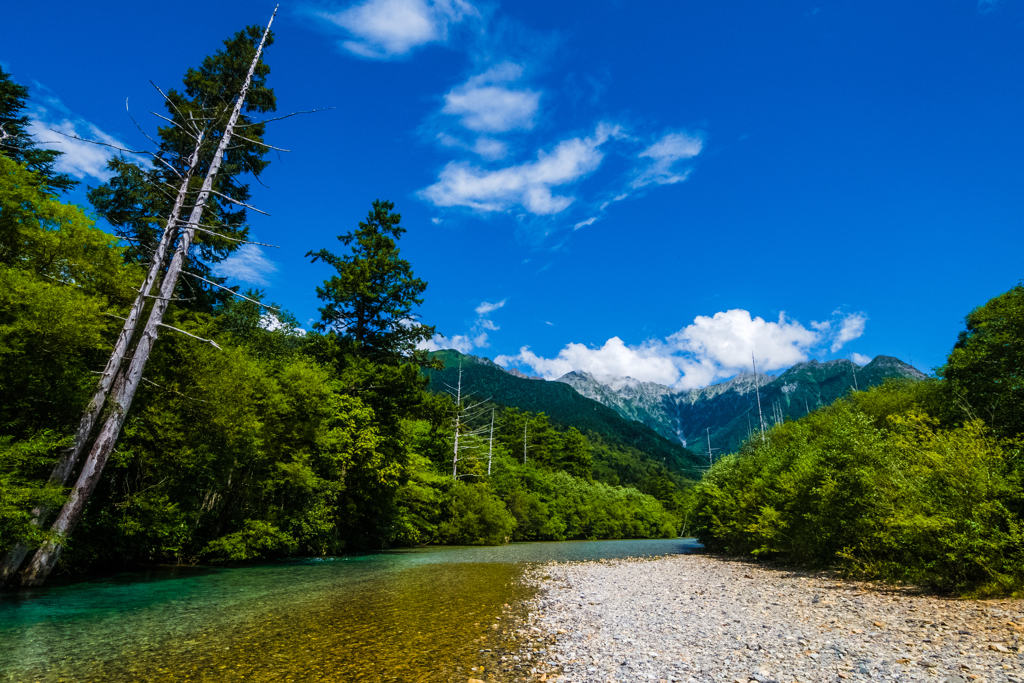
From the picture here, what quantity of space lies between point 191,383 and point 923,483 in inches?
891

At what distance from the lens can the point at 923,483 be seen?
12289 millimetres

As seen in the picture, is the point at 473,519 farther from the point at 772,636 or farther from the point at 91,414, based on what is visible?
the point at 772,636

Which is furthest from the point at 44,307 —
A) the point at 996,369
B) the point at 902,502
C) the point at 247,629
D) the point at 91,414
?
the point at 996,369

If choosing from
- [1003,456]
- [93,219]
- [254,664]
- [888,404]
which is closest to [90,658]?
[254,664]

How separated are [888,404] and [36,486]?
115 ft

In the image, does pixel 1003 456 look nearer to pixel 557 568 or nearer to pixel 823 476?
pixel 823 476

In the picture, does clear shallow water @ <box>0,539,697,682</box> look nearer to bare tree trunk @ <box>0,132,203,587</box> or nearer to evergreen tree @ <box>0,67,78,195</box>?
bare tree trunk @ <box>0,132,203,587</box>

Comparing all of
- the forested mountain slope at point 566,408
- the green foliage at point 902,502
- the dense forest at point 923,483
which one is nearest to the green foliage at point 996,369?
the dense forest at point 923,483

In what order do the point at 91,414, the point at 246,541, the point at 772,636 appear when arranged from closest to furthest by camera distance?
the point at 772,636
the point at 91,414
the point at 246,541

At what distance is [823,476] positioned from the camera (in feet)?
58.4

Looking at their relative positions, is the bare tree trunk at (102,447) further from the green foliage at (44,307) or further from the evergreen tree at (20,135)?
the evergreen tree at (20,135)

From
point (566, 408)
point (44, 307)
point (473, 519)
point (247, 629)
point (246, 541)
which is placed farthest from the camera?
point (566, 408)

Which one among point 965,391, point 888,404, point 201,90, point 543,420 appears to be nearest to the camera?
point 965,391

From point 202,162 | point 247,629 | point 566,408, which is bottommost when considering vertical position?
point 247,629
